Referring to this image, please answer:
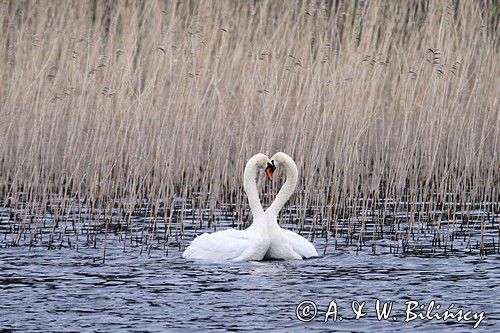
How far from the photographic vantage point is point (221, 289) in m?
7.59

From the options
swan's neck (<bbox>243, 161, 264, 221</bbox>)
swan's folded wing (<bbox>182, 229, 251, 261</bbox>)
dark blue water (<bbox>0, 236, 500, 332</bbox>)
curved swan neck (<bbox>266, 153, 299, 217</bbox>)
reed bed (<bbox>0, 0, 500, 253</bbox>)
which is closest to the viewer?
dark blue water (<bbox>0, 236, 500, 332</bbox>)

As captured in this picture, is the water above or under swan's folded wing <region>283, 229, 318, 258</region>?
under

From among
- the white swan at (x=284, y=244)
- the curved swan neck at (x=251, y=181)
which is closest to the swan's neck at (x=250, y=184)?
the curved swan neck at (x=251, y=181)

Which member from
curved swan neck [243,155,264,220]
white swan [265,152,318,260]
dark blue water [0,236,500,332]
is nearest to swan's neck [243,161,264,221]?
curved swan neck [243,155,264,220]

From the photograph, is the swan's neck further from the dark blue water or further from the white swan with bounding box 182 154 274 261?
the dark blue water

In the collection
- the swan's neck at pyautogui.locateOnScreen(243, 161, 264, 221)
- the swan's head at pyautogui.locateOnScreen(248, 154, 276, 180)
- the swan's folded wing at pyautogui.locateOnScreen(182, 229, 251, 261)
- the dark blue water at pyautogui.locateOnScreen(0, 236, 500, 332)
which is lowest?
the dark blue water at pyautogui.locateOnScreen(0, 236, 500, 332)

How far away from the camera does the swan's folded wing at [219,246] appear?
353 inches

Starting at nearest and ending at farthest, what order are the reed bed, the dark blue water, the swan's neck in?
the dark blue water
the swan's neck
the reed bed

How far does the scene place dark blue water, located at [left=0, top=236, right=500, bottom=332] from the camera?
258 inches

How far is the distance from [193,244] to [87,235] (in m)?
1.25

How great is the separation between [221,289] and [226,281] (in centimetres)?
37

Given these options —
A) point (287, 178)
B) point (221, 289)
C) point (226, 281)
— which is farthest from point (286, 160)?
point (221, 289)

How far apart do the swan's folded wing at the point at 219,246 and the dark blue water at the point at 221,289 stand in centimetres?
13

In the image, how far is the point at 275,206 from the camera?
975cm
